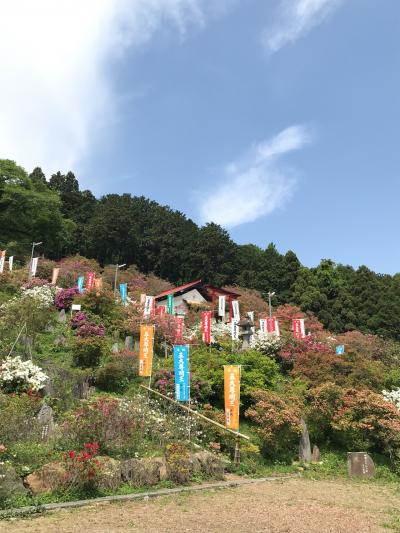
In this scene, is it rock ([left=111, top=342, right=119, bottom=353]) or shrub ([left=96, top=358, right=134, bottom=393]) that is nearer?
shrub ([left=96, top=358, right=134, bottom=393])

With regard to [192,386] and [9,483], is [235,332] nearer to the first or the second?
[192,386]

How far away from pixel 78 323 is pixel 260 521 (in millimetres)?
15371

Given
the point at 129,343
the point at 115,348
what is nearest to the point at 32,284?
the point at 129,343

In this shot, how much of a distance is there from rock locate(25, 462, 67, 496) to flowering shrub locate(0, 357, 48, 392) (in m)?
5.20

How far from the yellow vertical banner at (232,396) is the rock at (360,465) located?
125 inches

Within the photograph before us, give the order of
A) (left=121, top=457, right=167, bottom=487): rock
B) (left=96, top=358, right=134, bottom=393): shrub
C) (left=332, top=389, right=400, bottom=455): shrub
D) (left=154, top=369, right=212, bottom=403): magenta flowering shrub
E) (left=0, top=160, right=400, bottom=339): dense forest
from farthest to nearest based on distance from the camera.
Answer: (left=0, top=160, right=400, bottom=339): dense forest, (left=96, top=358, right=134, bottom=393): shrub, (left=154, top=369, right=212, bottom=403): magenta flowering shrub, (left=332, top=389, right=400, bottom=455): shrub, (left=121, top=457, right=167, bottom=487): rock

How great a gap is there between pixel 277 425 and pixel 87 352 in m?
7.62

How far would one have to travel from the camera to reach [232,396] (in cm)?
1311

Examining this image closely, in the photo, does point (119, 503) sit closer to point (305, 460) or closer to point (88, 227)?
point (305, 460)

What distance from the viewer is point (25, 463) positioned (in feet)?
27.8

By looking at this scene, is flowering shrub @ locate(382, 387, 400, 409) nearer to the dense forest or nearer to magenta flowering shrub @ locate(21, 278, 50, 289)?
magenta flowering shrub @ locate(21, 278, 50, 289)

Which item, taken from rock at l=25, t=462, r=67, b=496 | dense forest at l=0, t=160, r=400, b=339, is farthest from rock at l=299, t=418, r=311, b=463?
dense forest at l=0, t=160, r=400, b=339

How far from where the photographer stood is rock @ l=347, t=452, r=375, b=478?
12242 millimetres

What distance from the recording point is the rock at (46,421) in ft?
33.5
